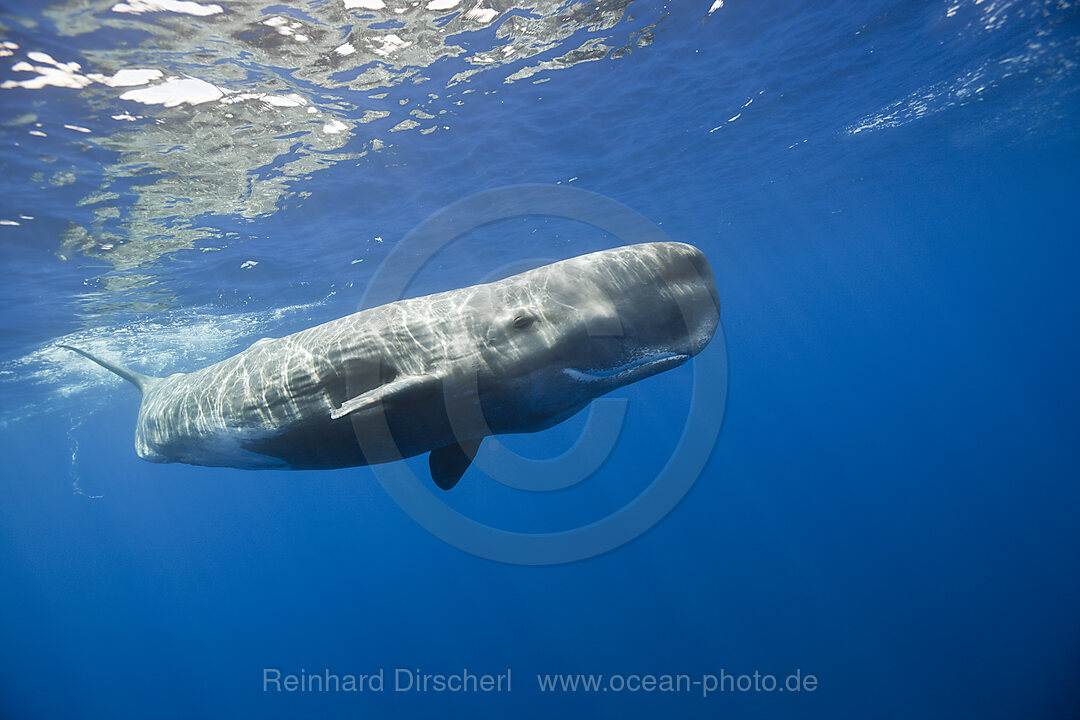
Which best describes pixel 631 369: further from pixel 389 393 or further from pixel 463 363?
pixel 389 393

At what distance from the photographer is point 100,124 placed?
30.7 ft

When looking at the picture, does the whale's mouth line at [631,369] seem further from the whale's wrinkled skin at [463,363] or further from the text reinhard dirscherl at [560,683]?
the text reinhard dirscherl at [560,683]

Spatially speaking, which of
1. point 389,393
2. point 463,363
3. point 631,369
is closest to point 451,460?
point 463,363

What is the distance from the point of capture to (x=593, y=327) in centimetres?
309

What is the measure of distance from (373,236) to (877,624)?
26541 mm

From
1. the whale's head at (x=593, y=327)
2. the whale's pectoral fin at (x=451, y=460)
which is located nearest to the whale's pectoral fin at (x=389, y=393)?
the whale's head at (x=593, y=327)

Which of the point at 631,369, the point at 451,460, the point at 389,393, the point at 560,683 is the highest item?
the point at 389,393

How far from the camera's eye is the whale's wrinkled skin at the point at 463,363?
121 inches

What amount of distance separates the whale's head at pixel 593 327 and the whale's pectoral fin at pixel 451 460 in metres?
0.86

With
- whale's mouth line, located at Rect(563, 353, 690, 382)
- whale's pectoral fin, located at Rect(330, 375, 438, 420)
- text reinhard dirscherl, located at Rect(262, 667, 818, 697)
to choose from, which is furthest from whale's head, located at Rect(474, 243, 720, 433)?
text reinhard dirscherl, located at Rect(262, 667, 818, 697)

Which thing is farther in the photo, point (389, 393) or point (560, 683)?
point (560, 683)

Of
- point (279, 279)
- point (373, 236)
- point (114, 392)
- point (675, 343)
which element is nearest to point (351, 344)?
point (675, 343)

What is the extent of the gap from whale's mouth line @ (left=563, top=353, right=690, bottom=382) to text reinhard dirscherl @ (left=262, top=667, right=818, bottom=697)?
20.5 m

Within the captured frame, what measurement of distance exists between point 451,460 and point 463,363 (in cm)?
138
